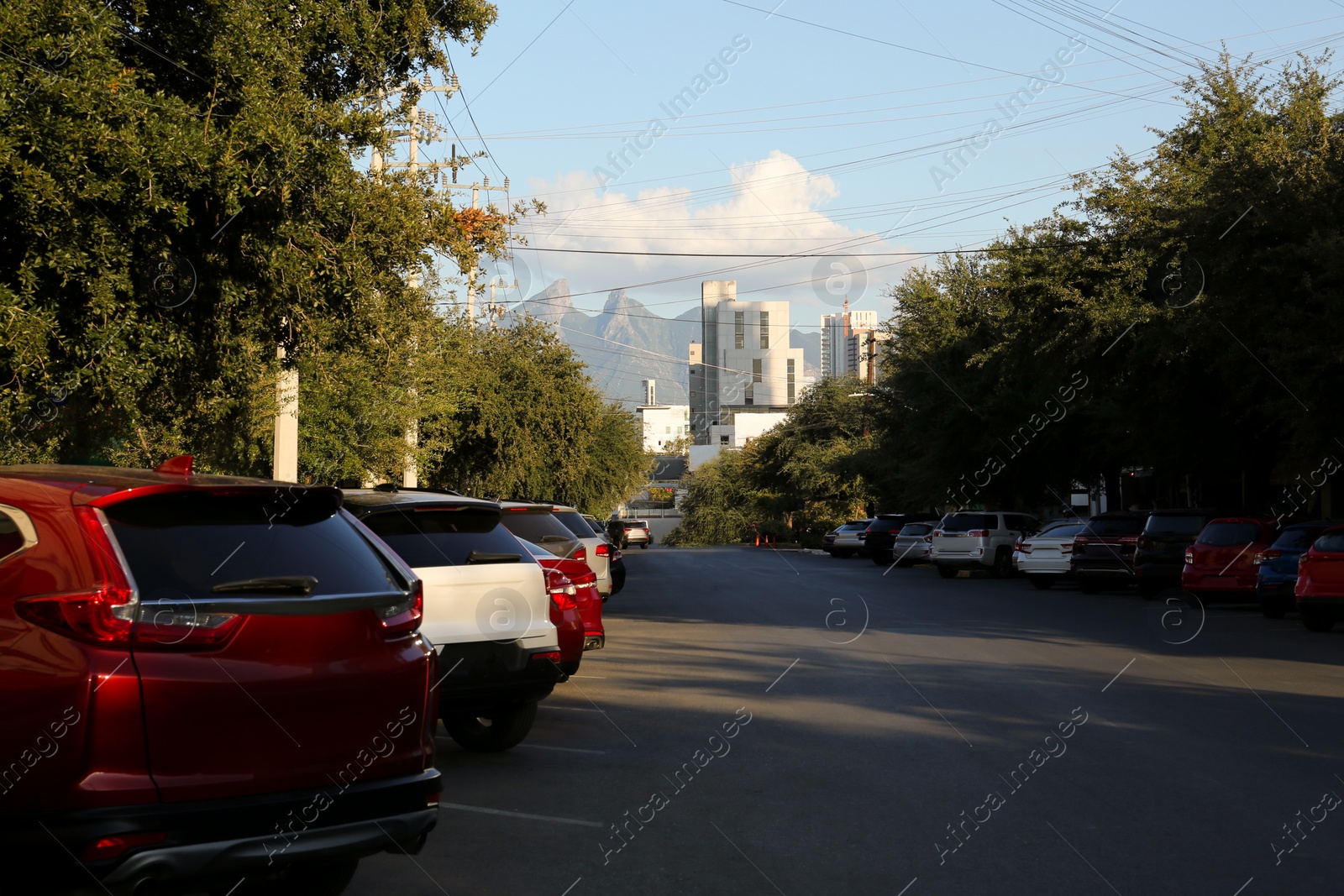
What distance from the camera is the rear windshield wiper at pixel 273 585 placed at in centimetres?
445

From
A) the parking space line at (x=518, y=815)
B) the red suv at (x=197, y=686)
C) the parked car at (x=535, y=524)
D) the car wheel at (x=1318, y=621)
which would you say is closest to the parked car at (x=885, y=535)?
the car wheel at (x=1318, y=621)

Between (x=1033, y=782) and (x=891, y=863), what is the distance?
206cm

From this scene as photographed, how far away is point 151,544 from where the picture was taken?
14.5 ft

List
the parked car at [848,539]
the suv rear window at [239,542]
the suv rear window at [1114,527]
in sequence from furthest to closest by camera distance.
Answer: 1. the parked car at [848,539]
2. the suv rear window at [1114,527]
3. the suv rear window at [239,542]

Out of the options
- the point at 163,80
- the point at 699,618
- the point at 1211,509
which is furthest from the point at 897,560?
the point at 163,80

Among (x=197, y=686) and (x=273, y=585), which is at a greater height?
(x=273, y=585)

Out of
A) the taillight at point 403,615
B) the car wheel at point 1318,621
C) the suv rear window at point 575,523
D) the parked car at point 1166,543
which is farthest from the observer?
the parked car at point 1166,543

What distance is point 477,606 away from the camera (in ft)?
27.1

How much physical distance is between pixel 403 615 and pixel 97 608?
120 cm

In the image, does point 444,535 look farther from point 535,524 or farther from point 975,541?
point 975,541

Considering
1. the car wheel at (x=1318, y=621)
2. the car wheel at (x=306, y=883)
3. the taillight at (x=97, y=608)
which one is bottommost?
the car wheel at (x=1318, y=621)

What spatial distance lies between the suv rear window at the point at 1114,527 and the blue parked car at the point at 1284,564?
8.52 m

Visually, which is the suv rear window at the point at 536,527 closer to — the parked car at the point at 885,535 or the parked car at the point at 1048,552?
the parked car at the point at 1048,552

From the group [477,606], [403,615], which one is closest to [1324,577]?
[477,606]
